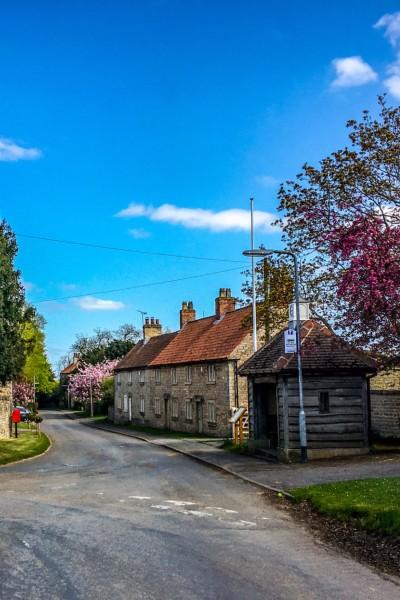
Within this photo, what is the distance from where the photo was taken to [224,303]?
4838cm

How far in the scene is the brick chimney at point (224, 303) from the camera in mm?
48094

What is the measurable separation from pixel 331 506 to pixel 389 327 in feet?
20.9

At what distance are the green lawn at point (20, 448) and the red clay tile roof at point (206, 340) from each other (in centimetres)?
1194

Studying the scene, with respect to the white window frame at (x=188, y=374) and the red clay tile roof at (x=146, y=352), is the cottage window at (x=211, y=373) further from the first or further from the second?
the red clay tile roof at (x=146, y=352)

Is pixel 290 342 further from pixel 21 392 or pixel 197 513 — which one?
pixel 21 392

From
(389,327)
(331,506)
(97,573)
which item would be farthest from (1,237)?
(97,573)

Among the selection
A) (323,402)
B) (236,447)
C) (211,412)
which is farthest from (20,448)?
(323,402)

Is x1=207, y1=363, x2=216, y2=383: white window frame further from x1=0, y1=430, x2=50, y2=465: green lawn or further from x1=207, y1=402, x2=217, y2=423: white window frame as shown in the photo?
x1=0, y1=430, x2=50, y2=465: green lawn

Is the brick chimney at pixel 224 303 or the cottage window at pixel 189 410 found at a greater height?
the brick chimney at pixel 224 303

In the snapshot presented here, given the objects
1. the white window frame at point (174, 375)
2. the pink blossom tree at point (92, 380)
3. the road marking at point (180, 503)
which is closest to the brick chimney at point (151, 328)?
the white window frame at point (174, 375)

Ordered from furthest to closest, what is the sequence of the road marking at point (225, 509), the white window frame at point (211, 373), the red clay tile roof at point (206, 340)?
1. the white window frame at point (211, 373)
2. the red clay tile roof at point (206, 340)
3. the road marking at point (225, 509)

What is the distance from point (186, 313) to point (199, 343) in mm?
9366

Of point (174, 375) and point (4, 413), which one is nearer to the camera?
point (4, 413)

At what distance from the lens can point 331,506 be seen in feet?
44.5
